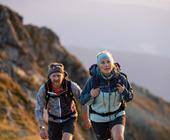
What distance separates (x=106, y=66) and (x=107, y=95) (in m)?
0.76

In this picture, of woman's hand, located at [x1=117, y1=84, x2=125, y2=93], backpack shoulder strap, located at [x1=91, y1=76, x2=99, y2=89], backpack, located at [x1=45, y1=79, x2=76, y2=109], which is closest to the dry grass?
backpack, located at [x1=45, y1=79, x2=76, y2=109]

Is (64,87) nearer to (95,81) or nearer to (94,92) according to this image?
(95,81)

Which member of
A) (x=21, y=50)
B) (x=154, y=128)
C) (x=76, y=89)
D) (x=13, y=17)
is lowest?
(x=154, y=128)

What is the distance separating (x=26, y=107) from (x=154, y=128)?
72848 millimetres

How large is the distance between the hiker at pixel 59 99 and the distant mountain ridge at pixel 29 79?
20.9m

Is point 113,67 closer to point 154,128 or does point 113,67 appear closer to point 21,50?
point 21,50

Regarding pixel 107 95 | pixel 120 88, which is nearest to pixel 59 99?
pixel 107 95

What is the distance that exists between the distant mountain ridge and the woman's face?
22.9 m

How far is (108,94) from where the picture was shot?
48.5 feet

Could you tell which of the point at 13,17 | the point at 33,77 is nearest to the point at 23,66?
the point at 33,77

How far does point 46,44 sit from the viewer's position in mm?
127438

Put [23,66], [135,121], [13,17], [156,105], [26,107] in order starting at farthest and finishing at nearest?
1. [156,105]
2. [135,121]
3. [13,17]
4. [23,66]
5. [26,107]

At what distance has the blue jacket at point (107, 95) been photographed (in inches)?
581

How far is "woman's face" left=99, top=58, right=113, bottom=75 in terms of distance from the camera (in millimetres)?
14641
